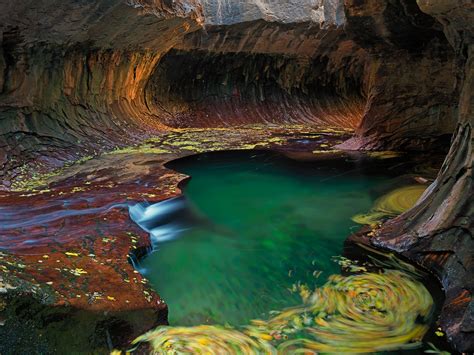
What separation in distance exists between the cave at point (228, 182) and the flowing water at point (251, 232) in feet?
0.11

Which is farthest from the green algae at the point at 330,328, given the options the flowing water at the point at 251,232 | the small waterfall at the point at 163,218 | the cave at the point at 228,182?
the small waterfall at the point at 163,218

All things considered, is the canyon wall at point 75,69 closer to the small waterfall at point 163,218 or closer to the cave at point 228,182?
the cave at point 228,182

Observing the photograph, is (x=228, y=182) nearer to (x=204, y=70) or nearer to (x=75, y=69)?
(x=75, y=69)

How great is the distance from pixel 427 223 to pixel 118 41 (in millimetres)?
8697

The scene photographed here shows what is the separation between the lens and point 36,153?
922cm

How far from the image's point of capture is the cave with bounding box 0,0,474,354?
3910 mm

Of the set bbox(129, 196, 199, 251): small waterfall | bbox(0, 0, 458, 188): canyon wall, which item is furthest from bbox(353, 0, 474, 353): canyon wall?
bbox(0, 0, 458, 188): canyon wall

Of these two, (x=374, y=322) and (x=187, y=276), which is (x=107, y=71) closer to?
(x=187, y=276)

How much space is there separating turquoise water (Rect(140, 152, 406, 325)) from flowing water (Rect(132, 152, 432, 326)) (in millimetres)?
11

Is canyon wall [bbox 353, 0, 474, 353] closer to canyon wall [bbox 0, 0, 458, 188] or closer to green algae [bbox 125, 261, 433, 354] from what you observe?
green algae [bbox 125, 261, 433, 354]

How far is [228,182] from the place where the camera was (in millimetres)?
9211

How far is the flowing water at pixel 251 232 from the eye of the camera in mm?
4570

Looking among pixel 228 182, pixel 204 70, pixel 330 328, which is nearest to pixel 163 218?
pixel 228 182

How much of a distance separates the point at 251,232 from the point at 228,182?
2944 millimetres
